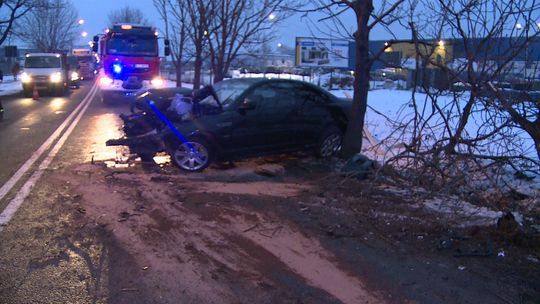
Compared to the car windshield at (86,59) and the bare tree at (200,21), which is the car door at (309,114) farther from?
the car windshield at (86,59)

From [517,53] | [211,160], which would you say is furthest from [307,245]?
[211,160]

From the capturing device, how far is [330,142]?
32.0ft

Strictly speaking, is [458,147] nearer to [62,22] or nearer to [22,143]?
[22,143]

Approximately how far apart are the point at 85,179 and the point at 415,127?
4841 millimetres

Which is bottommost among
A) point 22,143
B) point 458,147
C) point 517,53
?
point 22,143

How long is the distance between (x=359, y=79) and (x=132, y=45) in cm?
1449

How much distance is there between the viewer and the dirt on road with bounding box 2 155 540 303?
4113 millimetres

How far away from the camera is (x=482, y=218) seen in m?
5.75

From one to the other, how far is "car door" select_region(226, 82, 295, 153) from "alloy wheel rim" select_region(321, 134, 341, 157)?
781 millimetres

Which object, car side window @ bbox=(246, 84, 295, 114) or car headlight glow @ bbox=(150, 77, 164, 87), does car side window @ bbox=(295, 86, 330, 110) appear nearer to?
car side window @ bbox=(246, 84, 295, 114)

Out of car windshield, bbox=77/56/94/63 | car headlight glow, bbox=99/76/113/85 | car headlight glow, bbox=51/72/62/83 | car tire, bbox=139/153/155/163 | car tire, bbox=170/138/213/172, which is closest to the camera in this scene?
car tire, bbox=170/138/213/172

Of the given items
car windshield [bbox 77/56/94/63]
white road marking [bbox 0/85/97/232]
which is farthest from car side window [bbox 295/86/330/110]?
car windshield [bbox 77/56/94/63]

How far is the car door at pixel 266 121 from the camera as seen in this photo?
8.64 m

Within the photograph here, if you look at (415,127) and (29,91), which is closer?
(415,127)
